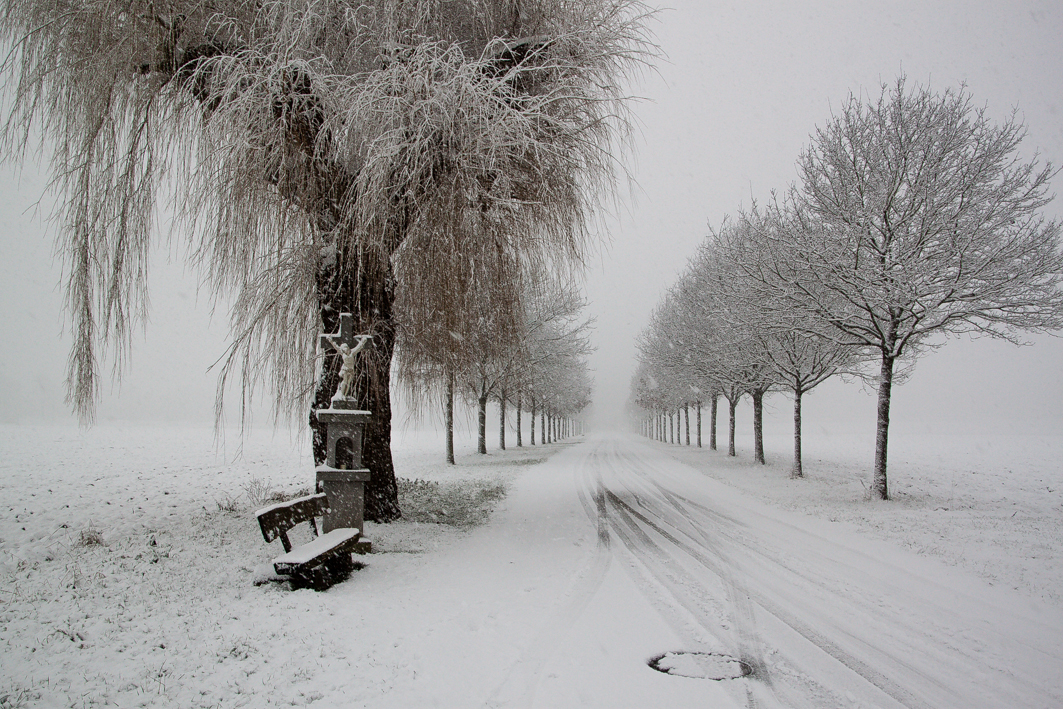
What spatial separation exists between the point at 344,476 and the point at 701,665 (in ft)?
13.8

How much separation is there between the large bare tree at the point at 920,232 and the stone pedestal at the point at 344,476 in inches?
368

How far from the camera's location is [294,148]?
612 centimetres

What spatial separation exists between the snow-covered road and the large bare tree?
5460mm

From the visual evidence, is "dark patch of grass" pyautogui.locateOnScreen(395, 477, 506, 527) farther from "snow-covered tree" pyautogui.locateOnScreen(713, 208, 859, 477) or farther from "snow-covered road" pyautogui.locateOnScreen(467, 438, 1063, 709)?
"snow-covered tree" pyautogui.locateOnScreen(713, 208, 859, 477)

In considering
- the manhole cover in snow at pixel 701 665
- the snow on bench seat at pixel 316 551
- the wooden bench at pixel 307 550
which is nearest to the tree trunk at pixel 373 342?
the wooden bench at pixel 307 550

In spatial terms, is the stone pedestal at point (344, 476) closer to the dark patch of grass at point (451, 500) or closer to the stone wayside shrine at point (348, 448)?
the stone wayside shrine at point (348, 448)

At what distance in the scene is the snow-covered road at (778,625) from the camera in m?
3.13

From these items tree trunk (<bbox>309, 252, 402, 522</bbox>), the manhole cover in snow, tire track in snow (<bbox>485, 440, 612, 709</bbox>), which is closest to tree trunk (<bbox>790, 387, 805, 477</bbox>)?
tire track in snow (<bbox>485, 440, 612, 709</bbox>)

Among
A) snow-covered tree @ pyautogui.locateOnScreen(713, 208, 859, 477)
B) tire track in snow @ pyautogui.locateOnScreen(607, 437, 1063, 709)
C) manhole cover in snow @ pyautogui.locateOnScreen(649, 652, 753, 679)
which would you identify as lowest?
tire track in snow @ pyautogui.locateOnScreen(607, 437, 1063, 709)

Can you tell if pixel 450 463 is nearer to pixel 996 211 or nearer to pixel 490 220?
pixel 490 220

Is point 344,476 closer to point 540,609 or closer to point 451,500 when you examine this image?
point 540,609

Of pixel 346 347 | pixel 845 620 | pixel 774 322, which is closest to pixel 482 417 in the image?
pixel 774 322

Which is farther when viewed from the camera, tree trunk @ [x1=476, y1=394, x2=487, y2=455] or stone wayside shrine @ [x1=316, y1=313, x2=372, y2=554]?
tree trunk @ [x1=476, y1=394, x2=487, y2=455]

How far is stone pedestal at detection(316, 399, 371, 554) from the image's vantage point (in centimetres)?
588
